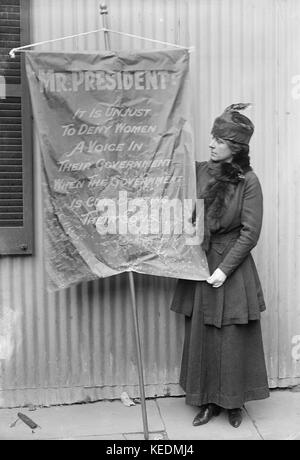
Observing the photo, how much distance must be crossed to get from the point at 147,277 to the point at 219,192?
0.87 meters

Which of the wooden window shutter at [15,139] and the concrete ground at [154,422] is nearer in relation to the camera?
the concrete ground at [154,422]

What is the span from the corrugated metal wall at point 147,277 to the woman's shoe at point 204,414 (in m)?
0.39

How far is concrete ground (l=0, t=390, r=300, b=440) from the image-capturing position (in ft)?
A: 13.4

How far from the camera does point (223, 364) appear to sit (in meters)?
4.10

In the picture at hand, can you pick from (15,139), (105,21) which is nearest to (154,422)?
(15,139)

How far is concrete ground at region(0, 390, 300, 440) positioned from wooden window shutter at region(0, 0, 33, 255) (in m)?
1.14

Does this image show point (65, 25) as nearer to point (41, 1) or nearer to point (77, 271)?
point (41, 1)

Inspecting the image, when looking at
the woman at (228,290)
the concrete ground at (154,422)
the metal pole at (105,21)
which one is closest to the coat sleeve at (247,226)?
the woman at (228,290)

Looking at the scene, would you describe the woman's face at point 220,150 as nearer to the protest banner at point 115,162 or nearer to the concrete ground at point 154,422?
the protest banner at point 115,162

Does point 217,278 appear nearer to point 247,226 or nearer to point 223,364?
point 247,226

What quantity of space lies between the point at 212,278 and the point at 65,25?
1.95 meters

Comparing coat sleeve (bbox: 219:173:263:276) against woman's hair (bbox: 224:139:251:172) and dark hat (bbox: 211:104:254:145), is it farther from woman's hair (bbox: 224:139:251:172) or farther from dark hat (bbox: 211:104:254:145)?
dark hat (bbox: 211:104:254:145)

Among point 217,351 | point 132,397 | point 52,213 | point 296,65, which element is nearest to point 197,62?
point 296,65

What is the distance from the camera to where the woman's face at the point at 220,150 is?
4043 mm
